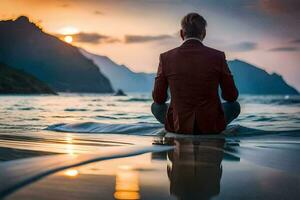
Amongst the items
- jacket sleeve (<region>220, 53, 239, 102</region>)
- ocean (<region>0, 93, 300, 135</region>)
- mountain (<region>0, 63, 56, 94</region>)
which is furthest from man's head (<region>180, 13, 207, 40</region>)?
mountain (<region>0, 63, 56, 94</region>)

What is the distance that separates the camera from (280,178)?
7.22ft

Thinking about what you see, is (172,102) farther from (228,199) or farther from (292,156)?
(228,199)

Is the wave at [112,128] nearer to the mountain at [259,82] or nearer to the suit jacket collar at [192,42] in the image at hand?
the suit jacket collar at [192,42]

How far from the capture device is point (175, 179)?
2098mm

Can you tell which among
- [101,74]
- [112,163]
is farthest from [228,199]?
[101,74]

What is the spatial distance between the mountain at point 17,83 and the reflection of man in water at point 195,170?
8108cm

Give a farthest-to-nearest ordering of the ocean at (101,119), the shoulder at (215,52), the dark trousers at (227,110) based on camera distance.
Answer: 1. the ocean at (101,119)
2. the dark trousers at (227,110)
3. the shoulder at (215,52)

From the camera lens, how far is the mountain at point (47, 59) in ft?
476

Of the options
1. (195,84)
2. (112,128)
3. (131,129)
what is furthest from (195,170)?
(112,128)

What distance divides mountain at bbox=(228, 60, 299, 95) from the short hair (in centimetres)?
14174

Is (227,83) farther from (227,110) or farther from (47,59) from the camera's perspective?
(47,59)

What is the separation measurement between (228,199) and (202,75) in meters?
2.45

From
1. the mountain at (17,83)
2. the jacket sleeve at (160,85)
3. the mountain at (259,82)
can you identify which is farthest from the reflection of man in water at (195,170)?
the mountain at (259,82)

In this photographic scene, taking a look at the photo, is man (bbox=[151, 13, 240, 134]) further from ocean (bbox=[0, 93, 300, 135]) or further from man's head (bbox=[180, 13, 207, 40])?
ocean (bbox=[0, 93, 300, 135])
